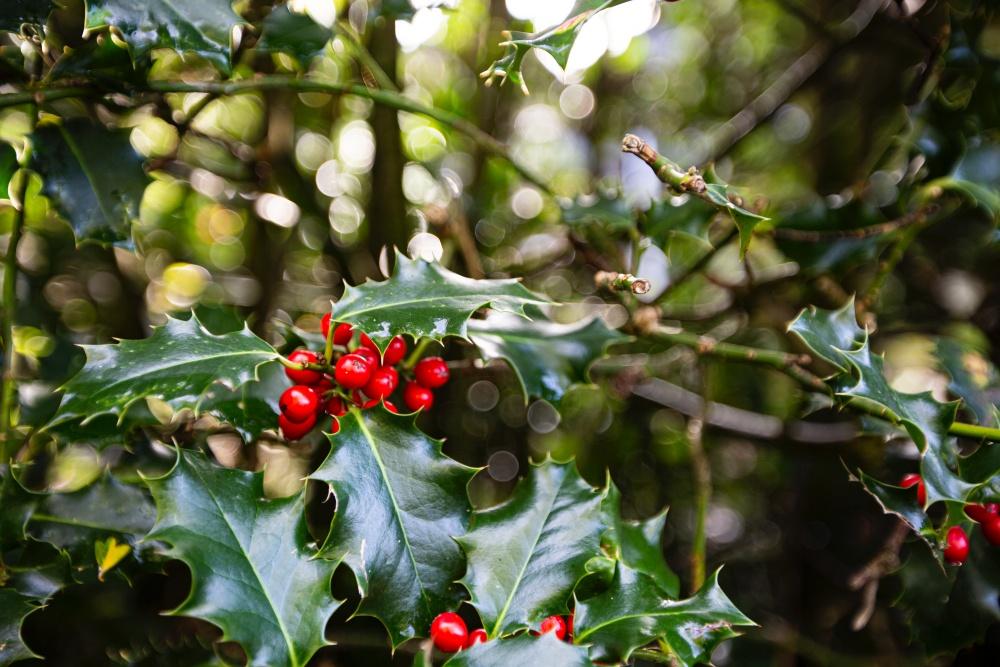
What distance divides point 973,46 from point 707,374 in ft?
2.82

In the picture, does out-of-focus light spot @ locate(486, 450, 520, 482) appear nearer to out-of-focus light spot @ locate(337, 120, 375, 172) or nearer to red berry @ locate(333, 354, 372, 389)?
out-of-focus light spot @ locate(337, 120, 375, 172)

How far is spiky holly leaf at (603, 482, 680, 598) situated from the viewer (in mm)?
983

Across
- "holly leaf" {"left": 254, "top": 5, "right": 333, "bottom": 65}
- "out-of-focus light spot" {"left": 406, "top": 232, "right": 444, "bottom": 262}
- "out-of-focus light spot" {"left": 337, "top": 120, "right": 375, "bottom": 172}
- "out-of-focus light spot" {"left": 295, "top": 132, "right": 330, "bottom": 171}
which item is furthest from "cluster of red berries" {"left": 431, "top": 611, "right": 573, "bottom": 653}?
"out-of-focus light spot" {"left": 295, "top": 132, "right": 330, "bottom": 171}

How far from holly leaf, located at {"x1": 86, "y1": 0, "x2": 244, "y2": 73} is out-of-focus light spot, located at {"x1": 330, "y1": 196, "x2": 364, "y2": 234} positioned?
1236mm

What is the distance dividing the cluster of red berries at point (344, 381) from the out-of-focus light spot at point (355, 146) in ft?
4.51

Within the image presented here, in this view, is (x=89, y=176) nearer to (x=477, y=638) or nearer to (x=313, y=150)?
(x=477, y=638)

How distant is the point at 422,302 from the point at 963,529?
0.84m

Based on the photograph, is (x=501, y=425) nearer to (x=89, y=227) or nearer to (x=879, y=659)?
(x=879, y=659)

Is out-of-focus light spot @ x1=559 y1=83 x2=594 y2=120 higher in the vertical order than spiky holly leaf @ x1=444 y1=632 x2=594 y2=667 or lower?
lower

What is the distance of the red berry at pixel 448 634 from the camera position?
78 centimetres

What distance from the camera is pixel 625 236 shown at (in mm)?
1711

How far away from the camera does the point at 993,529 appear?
1056mm

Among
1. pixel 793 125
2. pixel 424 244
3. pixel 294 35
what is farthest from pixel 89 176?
pixel 793 125

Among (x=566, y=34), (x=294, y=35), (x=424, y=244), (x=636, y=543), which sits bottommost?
(x=424, y=244)
